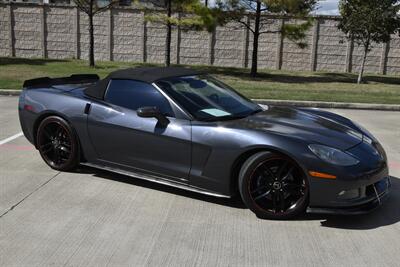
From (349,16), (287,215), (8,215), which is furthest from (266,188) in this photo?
(349,16)

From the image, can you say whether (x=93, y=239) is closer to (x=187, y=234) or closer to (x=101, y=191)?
(x=187, y=234)

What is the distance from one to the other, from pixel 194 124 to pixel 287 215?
1257 millimetres

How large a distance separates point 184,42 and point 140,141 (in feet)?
69.1

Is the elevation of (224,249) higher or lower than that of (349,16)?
lower

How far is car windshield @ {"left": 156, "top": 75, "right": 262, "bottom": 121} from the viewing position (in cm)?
515

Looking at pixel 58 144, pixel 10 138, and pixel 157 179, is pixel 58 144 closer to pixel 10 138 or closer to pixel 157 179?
pixel 157 179

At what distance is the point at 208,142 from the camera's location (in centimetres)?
482

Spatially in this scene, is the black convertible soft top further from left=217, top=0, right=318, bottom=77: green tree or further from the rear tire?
left=217, top=0, right=318, bottom=77: green tree

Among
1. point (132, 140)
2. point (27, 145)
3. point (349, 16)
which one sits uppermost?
point (349, 16)

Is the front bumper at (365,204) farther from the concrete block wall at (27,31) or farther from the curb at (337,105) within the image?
the concrete block wall at (27,31)

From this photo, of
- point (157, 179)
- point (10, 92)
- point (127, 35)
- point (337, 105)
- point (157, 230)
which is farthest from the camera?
point (127, 35)

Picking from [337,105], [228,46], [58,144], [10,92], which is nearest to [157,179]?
[58,144]

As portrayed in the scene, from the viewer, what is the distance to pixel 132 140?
5.27 m

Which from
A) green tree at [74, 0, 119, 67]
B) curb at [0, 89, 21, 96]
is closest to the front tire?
curb at [0, 89, 21, 96]
